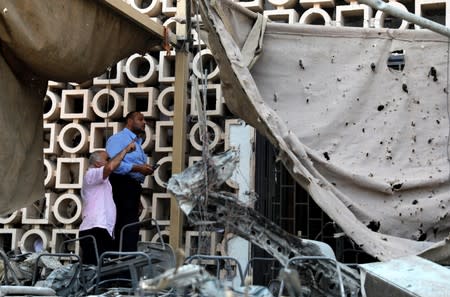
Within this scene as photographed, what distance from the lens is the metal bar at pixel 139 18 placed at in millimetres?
5701

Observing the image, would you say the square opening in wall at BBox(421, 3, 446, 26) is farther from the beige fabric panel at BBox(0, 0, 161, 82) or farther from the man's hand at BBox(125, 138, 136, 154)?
the man's hand at BBox(125, 138, 136, 154)

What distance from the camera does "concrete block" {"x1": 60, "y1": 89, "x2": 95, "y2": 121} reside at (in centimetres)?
714

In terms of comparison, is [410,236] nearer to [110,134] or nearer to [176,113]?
[176,113]

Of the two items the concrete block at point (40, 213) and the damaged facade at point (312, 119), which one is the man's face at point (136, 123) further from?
the concrete block at point (40, 213)

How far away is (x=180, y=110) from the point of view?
6449 mm

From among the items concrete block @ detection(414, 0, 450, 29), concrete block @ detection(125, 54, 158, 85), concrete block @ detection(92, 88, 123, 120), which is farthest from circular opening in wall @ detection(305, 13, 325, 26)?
concrete block @ detection(92, 88, 123, 120)

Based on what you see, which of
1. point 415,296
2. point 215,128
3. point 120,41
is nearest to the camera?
point 415,296

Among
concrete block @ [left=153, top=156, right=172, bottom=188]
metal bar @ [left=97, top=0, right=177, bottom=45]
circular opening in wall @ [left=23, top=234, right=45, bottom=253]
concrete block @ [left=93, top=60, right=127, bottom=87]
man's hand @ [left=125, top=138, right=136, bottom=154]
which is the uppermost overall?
metal bar @ [left=97, top=0, right=177, bottom=45]

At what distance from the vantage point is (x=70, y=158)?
23.3ft

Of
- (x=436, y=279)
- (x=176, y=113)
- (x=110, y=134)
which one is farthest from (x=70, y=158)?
(x=436, y=279)

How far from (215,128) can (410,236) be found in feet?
7.50

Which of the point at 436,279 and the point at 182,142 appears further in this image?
the point at 182,142

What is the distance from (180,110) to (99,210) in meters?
1.15

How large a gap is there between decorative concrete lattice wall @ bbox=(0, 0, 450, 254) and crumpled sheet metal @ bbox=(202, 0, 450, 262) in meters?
1.09
